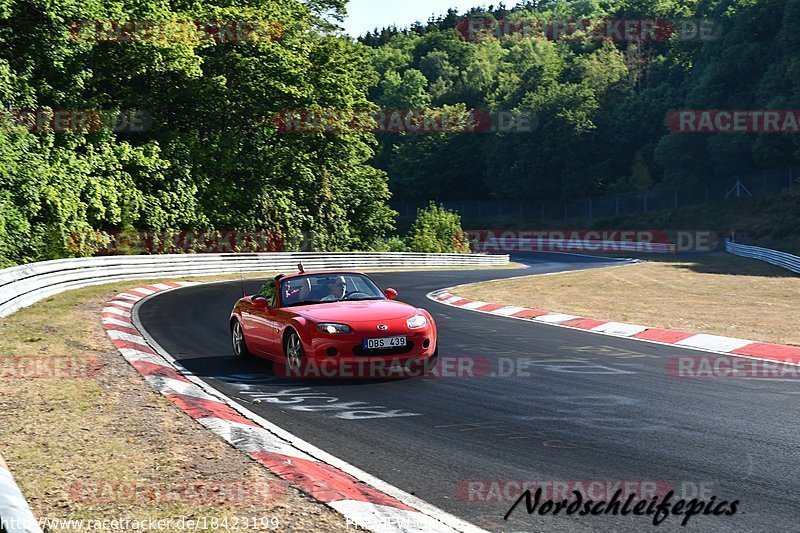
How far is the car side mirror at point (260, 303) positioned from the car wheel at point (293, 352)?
1015mm

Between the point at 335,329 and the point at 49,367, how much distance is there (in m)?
3.50

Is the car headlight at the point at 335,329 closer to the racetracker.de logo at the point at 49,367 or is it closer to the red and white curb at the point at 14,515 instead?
the racetracker.de logo at the point at 49,367

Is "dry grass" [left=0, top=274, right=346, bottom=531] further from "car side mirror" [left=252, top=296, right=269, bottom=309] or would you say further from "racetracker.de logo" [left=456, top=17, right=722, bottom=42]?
"racetracker.de logo" [left=456, top=17, right=722, bottom=42]

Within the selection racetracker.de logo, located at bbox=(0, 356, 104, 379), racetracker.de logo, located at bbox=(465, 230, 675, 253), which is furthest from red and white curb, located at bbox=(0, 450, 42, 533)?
racetracker.de logo, located at bbox=(465, 230, 675, 253)

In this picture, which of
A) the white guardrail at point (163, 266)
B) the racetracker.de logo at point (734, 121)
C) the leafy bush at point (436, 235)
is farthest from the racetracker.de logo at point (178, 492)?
the racetracker.de logo at point (734, 121)

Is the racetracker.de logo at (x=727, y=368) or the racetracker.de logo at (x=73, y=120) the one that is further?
the racetracker.de logo at (x=73, y=120)

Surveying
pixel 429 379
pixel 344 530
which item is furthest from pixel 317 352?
pixel 344 530

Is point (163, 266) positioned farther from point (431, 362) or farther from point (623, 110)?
point (623, 110)

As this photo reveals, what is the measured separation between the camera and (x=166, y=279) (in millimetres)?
31250

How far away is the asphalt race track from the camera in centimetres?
560

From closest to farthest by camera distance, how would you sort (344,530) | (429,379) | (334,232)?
(344,530)
(429,379)
(334,232)

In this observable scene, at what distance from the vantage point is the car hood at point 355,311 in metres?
10.7

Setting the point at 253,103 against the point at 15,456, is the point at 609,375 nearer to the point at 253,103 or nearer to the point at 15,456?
the point at 15,456

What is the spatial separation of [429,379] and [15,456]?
5.16 m
